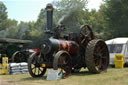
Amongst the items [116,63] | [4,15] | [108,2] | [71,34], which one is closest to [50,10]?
[71,34]

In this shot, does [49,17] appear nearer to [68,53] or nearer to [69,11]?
[68,53]

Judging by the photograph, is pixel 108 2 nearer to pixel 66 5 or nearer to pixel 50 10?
pixel 66 5

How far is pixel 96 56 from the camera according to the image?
11.6 m

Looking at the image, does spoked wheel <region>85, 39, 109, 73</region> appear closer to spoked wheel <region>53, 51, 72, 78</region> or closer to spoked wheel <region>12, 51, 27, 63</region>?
spoked wheel <region>53, 51, 72, 78</region>

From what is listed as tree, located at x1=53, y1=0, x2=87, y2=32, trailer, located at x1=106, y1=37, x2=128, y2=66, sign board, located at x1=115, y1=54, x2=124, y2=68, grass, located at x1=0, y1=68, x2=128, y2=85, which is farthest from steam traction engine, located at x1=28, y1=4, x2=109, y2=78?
tree, located at x1=53, y1=0, x2=87, y2=32

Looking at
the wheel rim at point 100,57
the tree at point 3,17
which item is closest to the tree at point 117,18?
the wheel rim at point 100,57

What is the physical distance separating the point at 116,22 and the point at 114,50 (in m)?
9.27

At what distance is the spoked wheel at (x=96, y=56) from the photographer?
10992mm

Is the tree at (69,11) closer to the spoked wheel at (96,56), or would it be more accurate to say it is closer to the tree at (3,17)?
the spoked wheel at (96,56)

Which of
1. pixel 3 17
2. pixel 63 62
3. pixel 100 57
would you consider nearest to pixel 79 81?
pixel 63 62

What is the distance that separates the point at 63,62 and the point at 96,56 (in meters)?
2.25

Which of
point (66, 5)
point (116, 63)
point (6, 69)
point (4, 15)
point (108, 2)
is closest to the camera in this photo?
point (6, 69)

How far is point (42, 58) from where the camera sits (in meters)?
10.8

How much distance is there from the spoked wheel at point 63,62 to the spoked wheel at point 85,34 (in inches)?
71.8
